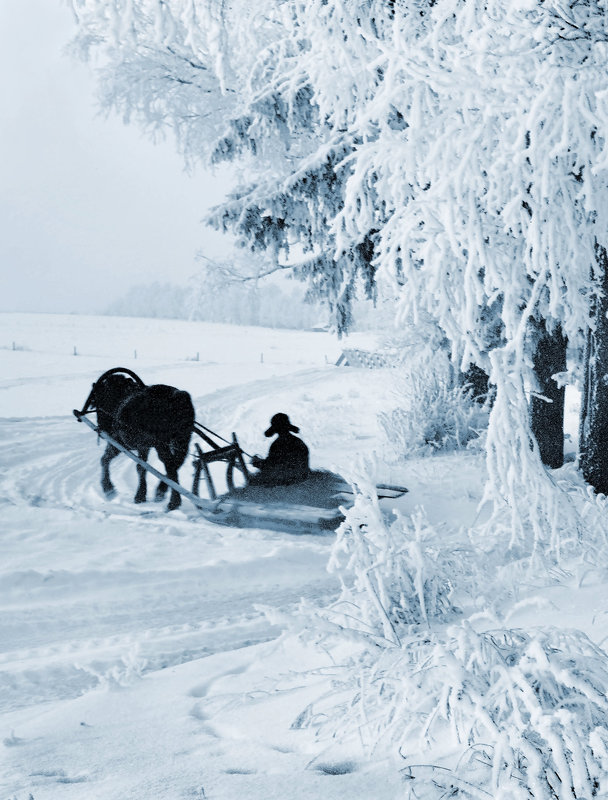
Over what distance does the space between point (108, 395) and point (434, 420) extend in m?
4.99

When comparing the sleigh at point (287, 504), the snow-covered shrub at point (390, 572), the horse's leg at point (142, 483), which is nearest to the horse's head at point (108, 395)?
the horse's leg at point (142, 483)

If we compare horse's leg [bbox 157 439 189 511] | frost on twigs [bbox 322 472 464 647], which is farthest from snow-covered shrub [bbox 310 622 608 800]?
horse's leg [bbox 157 439 189 511]

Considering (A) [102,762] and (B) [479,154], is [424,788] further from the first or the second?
(B) [479,154]

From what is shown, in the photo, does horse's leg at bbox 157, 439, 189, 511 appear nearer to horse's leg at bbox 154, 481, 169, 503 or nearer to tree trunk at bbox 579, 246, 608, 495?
horse's leg at bbox 154, 481, 169, 503

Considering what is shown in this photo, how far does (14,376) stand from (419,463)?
12400mm

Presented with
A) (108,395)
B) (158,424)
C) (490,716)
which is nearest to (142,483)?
(158,424)

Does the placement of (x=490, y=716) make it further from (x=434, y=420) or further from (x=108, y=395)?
(x=434, y=420)

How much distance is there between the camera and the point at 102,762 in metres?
2.49

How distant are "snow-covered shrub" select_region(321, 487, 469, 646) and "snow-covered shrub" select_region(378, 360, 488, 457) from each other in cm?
620

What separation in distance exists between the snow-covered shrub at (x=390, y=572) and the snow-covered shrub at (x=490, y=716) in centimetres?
83

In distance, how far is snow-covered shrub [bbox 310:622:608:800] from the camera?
1.86 metres

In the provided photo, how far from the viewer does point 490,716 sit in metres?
2.11

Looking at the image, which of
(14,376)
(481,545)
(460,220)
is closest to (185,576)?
(481,545)

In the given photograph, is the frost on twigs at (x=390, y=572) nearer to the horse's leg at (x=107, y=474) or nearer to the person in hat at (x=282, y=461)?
the person in hat at (x=282, y=461)
